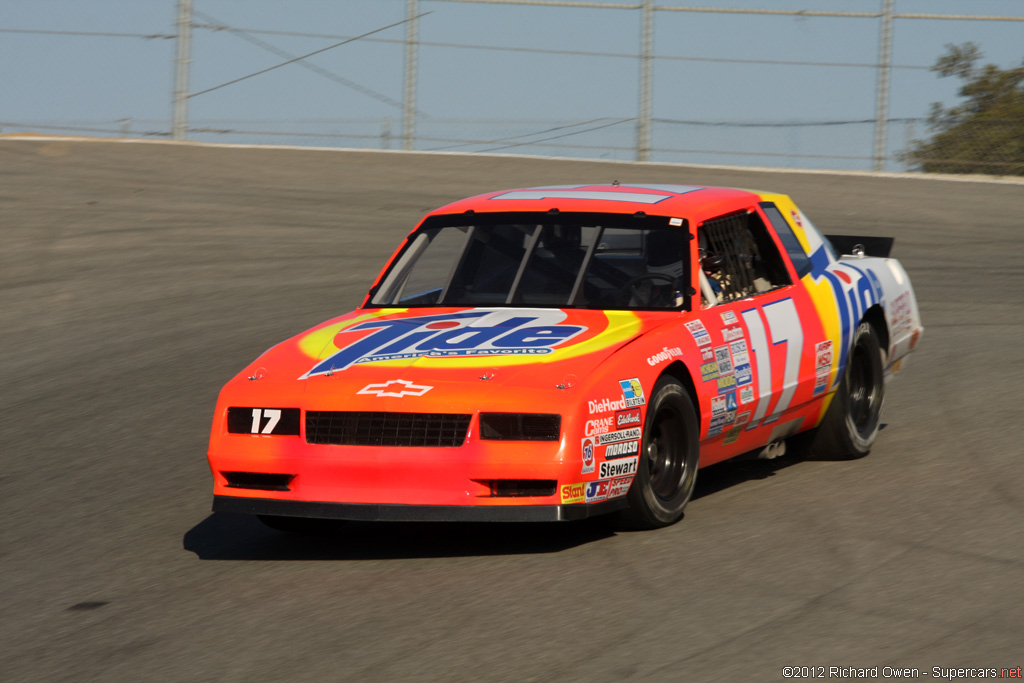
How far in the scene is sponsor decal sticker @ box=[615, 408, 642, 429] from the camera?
18.6 ft

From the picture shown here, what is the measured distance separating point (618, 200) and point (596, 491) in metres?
2.07

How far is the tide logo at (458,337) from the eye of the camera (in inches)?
233

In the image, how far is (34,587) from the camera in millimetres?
5656

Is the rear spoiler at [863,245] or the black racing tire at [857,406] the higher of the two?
the rear spoiler at [863,245]

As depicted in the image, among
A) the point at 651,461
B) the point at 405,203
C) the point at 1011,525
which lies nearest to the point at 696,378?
the point at 651,461

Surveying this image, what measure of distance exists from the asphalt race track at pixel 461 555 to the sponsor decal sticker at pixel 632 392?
612 millimetres

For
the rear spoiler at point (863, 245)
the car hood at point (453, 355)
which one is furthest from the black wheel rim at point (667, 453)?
the rear spoiler at point (863, 245)

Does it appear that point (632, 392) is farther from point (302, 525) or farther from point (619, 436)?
point (302, 525)

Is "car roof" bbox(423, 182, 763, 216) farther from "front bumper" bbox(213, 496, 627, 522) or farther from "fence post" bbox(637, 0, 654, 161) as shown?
"fence post" bbox(637, 0, 654, 161)

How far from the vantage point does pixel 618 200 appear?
7.17m

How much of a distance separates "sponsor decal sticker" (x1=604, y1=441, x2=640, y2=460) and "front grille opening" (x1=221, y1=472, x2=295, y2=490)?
4.27 feet

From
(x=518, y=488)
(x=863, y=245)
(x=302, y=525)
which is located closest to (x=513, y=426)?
(x=518, y=488)

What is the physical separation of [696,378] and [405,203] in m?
12.7

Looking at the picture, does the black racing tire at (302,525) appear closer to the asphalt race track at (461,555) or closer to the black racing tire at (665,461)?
the asphalt race track at (461,555)
